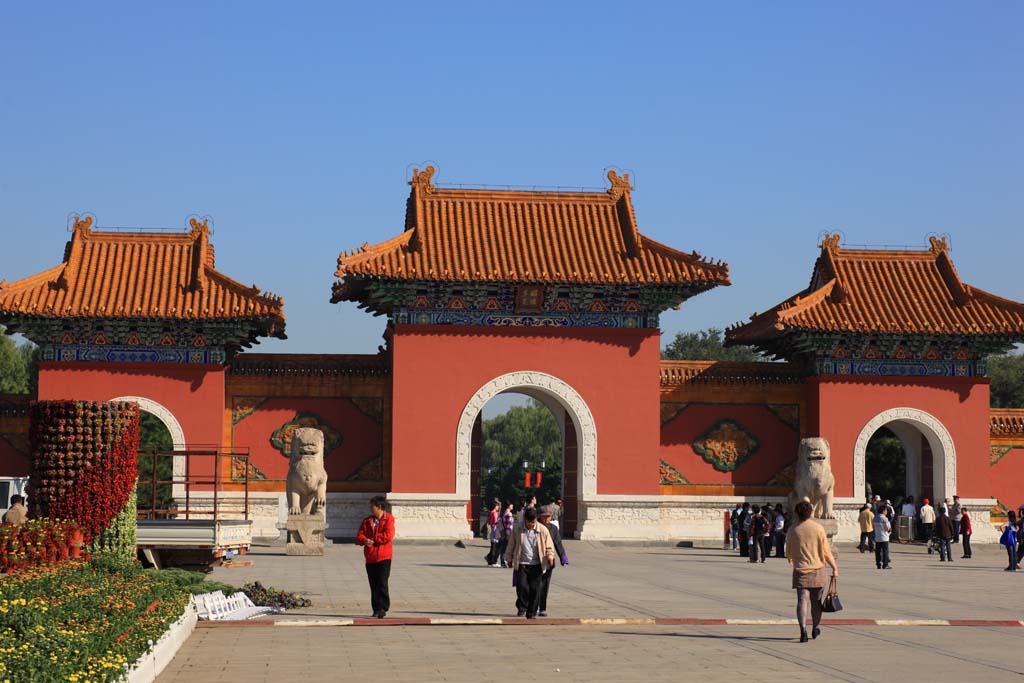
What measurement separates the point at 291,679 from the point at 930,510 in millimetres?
21158

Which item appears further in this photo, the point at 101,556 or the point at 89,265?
the point at 89,265

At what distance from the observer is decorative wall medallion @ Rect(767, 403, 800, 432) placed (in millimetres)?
30516

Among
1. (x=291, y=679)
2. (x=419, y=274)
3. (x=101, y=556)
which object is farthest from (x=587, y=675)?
(x=419, y=274)

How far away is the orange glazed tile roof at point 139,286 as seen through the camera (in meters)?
28.4

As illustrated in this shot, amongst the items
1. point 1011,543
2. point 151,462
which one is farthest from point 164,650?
point 151,462

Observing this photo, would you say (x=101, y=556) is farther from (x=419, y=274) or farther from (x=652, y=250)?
(x=652, y=250)

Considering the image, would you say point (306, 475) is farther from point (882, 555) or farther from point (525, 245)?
point (882, 555)

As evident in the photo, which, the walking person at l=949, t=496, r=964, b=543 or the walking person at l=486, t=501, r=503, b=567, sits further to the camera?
the walking person at l=949, t=496, r=964, b=543

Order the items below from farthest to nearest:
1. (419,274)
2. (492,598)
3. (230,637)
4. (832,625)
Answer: (419,274)
(492,598)
(832,625)
(230,637)

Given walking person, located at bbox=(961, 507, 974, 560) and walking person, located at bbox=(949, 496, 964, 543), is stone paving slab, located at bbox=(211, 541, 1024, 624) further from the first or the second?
walking person, located at bbox=(949, 496, 964, 543)

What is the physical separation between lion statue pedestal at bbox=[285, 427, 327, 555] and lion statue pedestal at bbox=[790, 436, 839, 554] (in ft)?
27.9

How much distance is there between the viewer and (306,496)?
85.5ft

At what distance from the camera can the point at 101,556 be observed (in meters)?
15.0

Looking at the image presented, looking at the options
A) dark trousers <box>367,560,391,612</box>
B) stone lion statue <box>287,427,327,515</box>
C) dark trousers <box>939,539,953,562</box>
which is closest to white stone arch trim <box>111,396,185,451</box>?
stone lion statue <box>287,427,327,515</box>
